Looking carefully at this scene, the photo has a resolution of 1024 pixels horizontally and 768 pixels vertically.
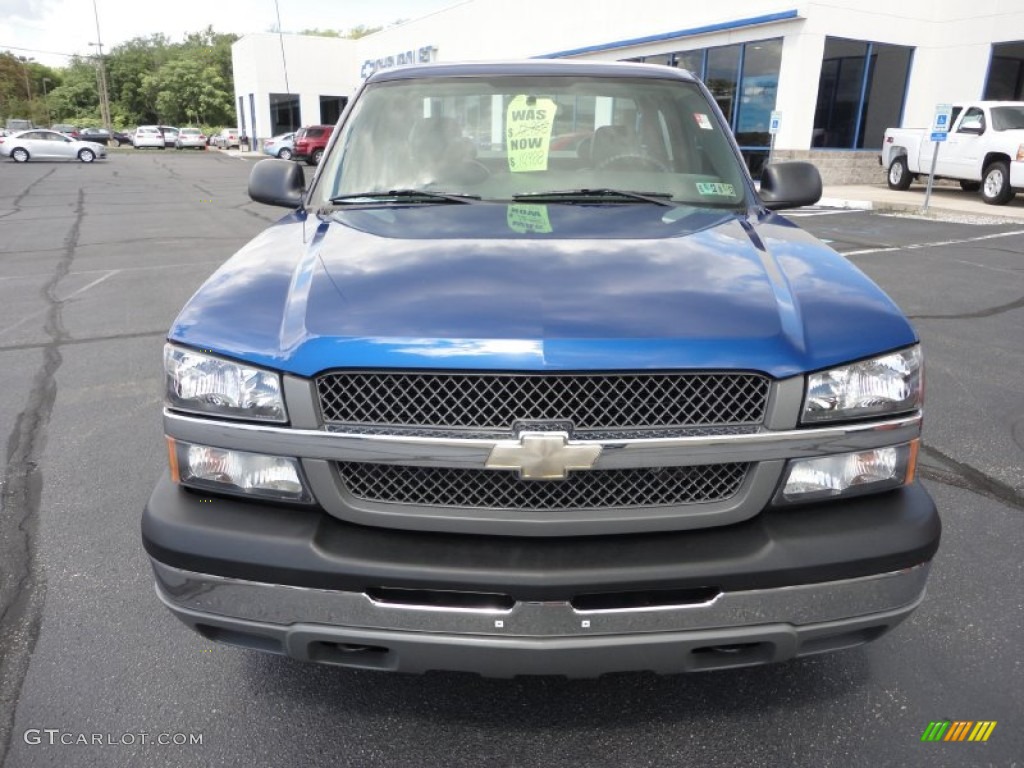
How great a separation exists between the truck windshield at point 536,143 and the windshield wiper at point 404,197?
2 cm

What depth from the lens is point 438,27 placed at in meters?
38.3

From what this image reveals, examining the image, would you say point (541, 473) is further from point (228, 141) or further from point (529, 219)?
point (228, 141)

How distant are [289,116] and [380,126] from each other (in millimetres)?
52983

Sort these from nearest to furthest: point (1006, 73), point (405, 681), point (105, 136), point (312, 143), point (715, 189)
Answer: point (405, 681), point (715, 189), point (1006, 73), point (312, 143), point (105, 136)

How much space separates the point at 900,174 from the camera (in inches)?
792

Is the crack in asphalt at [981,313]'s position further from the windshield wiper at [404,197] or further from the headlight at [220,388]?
the headlight at [220,388]

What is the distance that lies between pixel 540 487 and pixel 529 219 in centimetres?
115

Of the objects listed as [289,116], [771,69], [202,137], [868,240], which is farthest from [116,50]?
[868,240]

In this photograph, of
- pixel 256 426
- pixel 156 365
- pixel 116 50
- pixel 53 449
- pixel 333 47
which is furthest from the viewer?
pixel 116 50

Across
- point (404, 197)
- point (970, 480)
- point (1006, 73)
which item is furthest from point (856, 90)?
point (404, 197)

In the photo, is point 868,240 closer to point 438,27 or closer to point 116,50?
point 438,27

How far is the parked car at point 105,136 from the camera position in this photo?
57.1m

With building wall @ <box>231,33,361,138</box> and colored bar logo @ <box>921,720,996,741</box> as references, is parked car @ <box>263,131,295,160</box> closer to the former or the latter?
building wall @ <box>231,33,361,138</box>

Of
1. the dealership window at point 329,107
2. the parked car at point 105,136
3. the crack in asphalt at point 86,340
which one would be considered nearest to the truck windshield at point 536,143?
the crack in asphalt at point 86,340
